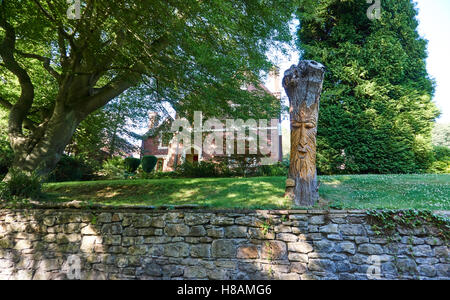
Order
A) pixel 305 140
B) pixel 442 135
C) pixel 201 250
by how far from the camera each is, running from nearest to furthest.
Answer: pixel 201 250
pixel 305 140
pixel 442 135

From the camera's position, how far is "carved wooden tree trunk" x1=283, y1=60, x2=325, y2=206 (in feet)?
14.4

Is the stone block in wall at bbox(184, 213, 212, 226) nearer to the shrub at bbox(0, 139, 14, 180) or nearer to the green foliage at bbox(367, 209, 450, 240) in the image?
the green foliage at bbox(367, 209, 450, 240)

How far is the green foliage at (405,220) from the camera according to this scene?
3.40 metres

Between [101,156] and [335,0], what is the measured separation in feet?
49.9

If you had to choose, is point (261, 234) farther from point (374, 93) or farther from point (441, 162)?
point (441, 162)

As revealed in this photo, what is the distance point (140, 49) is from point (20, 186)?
431 cm

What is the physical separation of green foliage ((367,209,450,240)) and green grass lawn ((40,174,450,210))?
0.58 m

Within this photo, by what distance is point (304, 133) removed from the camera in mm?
4461

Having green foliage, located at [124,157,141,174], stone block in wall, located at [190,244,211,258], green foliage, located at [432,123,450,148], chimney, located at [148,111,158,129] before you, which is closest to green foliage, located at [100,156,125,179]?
green foliage, located at [124,157,141,174]

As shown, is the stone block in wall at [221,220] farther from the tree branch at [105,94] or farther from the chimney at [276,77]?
the chimney at [276,77]

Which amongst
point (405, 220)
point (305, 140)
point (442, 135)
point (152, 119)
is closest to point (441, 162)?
point (405, 220)
